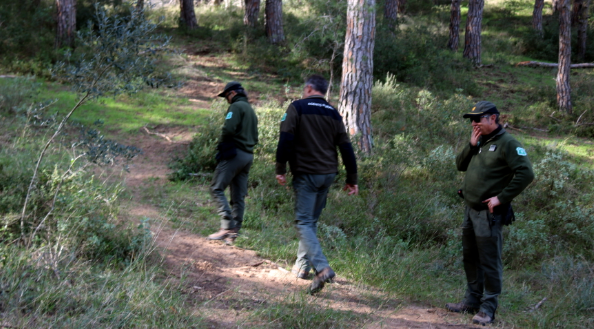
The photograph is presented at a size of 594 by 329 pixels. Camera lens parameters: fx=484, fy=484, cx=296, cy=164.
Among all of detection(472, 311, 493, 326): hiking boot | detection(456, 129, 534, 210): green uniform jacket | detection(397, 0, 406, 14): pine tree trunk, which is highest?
detection(397, 0, 406, 14): pine tree trunk

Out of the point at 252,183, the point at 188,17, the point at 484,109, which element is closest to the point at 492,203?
the point at 484,109

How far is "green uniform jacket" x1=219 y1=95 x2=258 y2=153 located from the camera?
6.03 m

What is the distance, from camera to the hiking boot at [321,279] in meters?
4.64

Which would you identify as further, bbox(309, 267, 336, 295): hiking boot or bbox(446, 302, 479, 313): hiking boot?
bbox(446, 302, 479, 313): hiking boot

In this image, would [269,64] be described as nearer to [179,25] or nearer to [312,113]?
[179,25]

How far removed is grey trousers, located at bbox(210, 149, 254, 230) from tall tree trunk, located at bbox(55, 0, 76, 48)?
9.72 m

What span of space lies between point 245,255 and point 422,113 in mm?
7744

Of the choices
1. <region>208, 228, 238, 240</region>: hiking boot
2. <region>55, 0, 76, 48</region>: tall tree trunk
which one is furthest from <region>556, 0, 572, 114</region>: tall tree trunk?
<region>55, 0, 76, 48</region>: tall tree trunk

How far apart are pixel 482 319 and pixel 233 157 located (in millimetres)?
3361

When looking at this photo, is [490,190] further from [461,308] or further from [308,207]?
[308,207]

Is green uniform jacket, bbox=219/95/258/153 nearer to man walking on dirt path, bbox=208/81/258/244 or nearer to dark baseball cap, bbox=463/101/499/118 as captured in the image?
man walking on dirt path, bbox=208/81/258/244

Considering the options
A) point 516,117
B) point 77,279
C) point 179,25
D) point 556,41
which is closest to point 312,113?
point 77,279

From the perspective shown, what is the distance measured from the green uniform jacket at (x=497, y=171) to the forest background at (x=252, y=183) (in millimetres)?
1318

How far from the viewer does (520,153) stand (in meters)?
4.41
